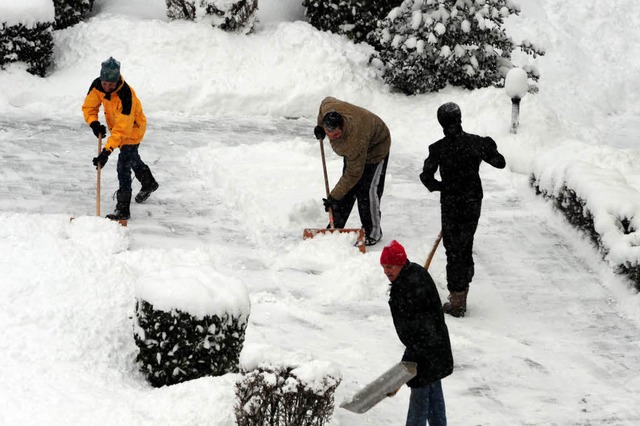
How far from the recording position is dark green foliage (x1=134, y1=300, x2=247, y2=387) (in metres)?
5.16

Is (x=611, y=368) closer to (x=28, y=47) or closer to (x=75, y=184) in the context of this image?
(x=75, y=184)

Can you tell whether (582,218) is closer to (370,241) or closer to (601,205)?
(601,205)

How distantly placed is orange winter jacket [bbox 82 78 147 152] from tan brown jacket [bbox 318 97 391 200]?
186cm

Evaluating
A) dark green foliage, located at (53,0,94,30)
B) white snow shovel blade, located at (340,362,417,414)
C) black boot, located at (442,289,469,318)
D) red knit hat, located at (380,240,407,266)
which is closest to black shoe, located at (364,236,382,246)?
black boot, located at (442,289,469,318)

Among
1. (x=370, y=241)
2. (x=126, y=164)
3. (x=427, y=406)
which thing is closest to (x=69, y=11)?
(x=126, y=164)

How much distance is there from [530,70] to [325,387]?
32.6 ft

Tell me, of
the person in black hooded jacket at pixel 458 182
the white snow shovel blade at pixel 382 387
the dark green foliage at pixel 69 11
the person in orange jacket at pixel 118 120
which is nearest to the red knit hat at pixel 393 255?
the white snow shovel blade at pixel 382 387

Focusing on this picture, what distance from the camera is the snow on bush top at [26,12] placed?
12477 mm

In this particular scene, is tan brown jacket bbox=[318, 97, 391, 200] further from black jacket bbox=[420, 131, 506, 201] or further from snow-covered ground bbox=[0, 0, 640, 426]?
black jacket bbox=[420, 131, 506, 201]

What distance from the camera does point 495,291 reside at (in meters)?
7.87

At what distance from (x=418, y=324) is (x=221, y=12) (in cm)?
1041

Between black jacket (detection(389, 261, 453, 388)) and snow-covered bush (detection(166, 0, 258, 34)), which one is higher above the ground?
snow-covered bush (detection(166, 0, 258, 34))

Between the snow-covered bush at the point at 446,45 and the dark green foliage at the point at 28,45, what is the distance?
5230 millimetres

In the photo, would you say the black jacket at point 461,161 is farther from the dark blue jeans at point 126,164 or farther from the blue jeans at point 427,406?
the dark blue jeans at point 126,164
